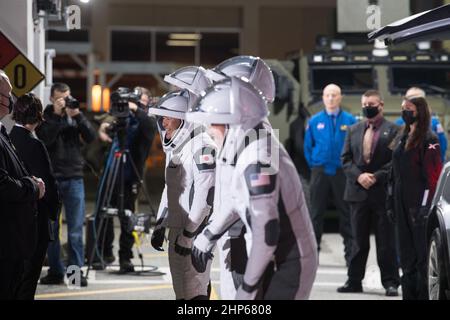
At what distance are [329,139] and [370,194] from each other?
197cm

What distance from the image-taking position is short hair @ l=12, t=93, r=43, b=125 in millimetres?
9008

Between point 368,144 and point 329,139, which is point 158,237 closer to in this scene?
point 368,144

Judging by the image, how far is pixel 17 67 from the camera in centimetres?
1110

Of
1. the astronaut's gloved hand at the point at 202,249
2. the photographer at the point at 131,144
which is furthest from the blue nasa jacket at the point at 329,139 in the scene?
the astronaut's gloved hand at the point at 202,249

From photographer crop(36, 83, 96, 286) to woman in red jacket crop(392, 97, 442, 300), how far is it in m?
3.54

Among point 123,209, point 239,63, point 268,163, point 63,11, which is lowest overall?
point 123,209

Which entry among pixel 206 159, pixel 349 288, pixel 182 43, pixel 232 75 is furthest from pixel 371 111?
pixel 182 43

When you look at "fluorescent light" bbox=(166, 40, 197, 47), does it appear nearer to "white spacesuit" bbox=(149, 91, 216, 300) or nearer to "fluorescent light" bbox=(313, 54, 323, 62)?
"fluorescent light" bbox=(313, 54, 323, 62)

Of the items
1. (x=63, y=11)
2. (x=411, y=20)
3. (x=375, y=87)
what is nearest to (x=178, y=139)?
(x=411, y=20)

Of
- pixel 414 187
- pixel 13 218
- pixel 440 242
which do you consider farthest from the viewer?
pixel 414 187

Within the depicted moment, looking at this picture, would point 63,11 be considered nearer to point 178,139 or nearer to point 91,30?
point 178,139

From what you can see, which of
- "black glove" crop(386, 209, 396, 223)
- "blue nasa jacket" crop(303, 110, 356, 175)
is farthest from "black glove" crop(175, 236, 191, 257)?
"blue nasa jacket" crop(303, 110, 356, 175)
